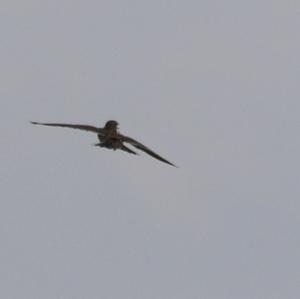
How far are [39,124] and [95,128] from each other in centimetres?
940

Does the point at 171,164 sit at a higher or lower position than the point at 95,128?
lower

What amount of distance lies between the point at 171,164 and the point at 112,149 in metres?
7.58

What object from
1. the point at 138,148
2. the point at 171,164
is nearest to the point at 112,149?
the point at 138,148

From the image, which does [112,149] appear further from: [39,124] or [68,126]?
[39,124]

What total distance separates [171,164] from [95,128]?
925cm

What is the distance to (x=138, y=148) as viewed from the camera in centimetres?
6881

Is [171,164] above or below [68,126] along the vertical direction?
below

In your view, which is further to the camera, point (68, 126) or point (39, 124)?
point (68, 126)

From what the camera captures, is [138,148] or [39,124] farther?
[138,148]

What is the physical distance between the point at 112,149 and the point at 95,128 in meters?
2.14

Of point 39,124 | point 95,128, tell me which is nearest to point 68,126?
point 95,128

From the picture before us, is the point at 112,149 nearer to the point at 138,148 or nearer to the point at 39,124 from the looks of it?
the point at 138,148

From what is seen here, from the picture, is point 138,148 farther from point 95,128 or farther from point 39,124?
point 39,124

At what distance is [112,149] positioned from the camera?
67875mm
